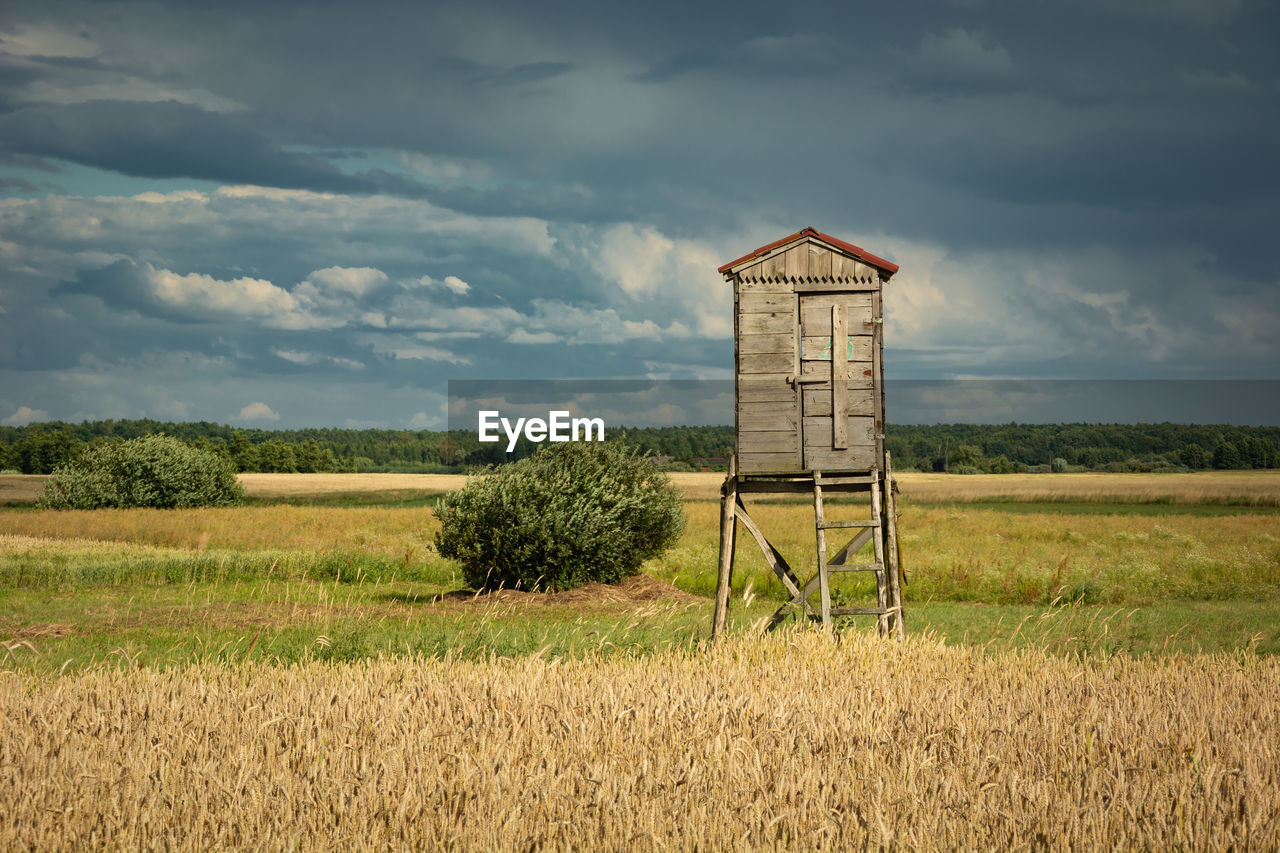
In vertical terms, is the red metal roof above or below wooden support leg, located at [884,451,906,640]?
above

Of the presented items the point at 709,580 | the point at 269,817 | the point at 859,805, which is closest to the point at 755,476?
the point at 859,805

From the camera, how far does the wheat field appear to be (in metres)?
5.80

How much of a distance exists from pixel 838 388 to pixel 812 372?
19.0 inches

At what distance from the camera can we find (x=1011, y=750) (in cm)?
747

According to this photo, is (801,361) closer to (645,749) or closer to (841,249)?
(841,249)

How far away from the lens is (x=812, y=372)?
14.8 m

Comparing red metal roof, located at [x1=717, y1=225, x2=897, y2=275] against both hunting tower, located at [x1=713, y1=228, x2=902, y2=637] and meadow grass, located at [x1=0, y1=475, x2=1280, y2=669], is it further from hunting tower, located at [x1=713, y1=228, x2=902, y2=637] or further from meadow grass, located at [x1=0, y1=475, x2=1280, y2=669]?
meadow grass, located at [x1=0, y1=475, x2=1280, y2=669]

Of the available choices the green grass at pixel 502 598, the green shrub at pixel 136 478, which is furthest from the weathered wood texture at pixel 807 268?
the green shrub at pixel 136 478

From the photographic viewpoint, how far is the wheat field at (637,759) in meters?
5.80

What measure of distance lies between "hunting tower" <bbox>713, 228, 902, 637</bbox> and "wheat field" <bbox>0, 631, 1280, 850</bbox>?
4.74 meters

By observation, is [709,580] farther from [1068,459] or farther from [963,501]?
[1068,459]

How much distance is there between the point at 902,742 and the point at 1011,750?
846 millimetres

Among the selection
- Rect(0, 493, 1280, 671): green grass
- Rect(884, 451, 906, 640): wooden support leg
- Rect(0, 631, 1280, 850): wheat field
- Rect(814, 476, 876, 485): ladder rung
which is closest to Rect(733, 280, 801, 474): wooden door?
Rect(814, 476, 876, 485): ladder rung

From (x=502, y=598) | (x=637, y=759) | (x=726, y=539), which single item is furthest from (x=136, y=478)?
(x=637, y=759)
